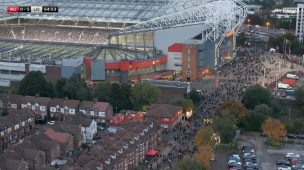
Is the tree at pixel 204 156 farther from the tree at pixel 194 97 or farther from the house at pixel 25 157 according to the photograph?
the tree at pixel 194 97

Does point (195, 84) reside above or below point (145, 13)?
below

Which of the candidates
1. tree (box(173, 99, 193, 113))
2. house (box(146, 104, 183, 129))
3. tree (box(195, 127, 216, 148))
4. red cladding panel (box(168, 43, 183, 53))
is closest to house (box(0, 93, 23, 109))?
house (box(146, 104, 183, 129))

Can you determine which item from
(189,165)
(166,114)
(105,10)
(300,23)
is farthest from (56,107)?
(300,23)

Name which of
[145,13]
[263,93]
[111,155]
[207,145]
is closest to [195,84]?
[263,93]

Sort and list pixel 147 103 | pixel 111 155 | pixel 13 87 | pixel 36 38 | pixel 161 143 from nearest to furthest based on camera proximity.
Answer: pixel 111 155, pixel 161 143, pixel 147 103, pixel 13 87, pixel 36 38

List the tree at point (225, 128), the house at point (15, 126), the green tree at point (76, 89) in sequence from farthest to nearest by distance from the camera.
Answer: the green tree at point (76, 89) < the tree at point (225, 128) < the house at point (15, 126)

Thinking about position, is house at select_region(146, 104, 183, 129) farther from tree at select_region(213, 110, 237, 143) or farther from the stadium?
the stadium

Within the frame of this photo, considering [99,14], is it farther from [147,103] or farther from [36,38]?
[147,103]

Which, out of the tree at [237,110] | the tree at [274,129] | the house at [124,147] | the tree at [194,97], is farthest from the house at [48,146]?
the tree at [194,97]
